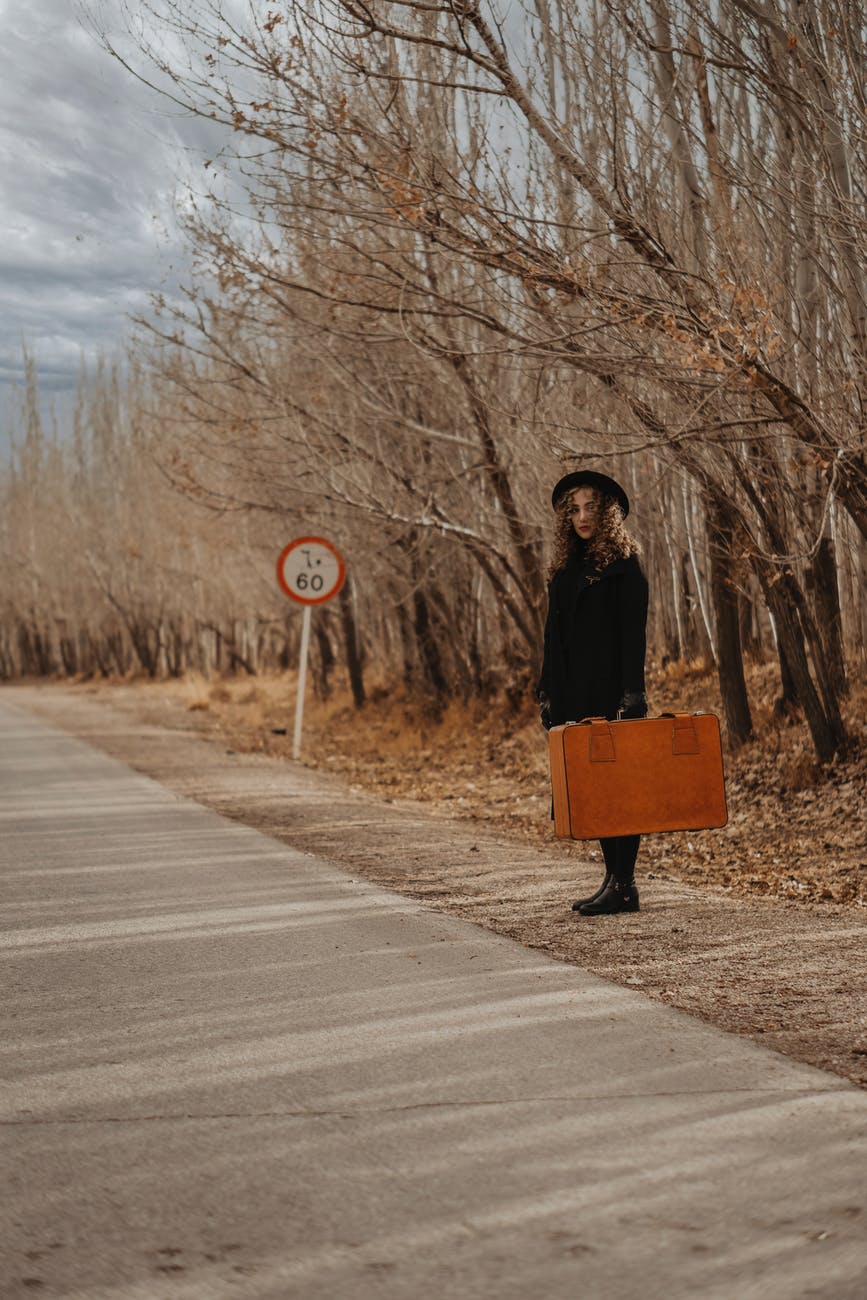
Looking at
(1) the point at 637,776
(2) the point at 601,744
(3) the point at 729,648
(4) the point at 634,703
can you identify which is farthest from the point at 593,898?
(3) the point at 729,648

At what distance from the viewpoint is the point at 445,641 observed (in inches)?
912

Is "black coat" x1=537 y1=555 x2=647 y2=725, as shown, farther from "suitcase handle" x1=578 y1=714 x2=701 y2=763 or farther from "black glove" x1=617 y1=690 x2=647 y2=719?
"suitcase handle" x1=578 y1=714 x2=701 y2=763

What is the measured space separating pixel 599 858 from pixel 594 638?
9.95 ft

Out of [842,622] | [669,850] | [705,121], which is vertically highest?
[705,121]

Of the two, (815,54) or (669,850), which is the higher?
(815,54)

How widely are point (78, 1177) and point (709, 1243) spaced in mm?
1631

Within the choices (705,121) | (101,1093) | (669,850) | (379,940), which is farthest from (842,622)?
(101,1093)

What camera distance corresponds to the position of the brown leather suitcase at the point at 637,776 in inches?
280

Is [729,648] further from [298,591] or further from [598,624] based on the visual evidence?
[598,624]

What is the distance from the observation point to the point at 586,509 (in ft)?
24.8

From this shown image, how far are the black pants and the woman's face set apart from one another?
1.66 metres

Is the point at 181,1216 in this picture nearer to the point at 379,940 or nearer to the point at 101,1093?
the point at 101,1093

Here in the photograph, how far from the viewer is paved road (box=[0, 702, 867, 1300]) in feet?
10.1

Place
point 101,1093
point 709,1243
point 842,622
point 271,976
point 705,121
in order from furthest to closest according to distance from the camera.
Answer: point 842,622
point 705,121
point 271,976
point 101,1093
point 709,1243
